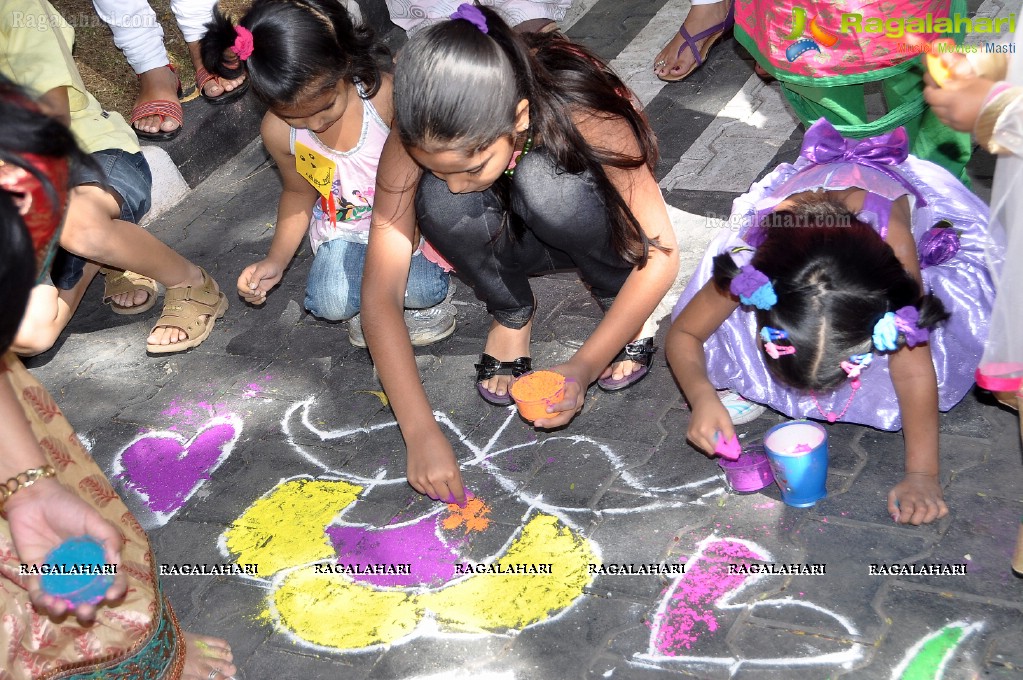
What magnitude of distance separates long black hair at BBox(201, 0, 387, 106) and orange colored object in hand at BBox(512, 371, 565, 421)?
90cm

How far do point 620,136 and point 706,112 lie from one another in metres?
1.61

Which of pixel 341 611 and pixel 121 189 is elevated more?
pixel 121 189

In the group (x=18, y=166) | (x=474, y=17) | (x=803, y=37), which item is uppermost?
(x=18, y=166)

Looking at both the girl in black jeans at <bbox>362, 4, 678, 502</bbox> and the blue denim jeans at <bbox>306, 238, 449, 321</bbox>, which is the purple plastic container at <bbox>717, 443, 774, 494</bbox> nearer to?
the girl in black jeans at <bbox>362, 4, 678, 502</bbox>

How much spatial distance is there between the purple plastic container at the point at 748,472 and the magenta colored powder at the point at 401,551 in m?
0.65

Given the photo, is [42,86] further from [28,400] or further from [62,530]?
[62,530]

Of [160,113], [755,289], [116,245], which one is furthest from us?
[160,113]

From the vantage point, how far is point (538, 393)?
245 centimetres

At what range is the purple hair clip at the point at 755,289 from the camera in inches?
90.0

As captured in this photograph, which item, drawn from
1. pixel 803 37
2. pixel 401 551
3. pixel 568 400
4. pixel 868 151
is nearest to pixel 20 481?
pixel 401 551

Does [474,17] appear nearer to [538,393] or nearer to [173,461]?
[538,393]

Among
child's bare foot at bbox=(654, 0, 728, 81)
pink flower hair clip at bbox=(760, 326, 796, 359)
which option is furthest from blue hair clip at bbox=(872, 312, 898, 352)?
child's bare foot at bbox=(654, 0, 728, 81)

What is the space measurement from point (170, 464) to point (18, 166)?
1.51 meters

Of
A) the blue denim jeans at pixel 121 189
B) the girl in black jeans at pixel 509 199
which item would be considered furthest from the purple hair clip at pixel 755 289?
the blue denim jeans at pixel 121 189
